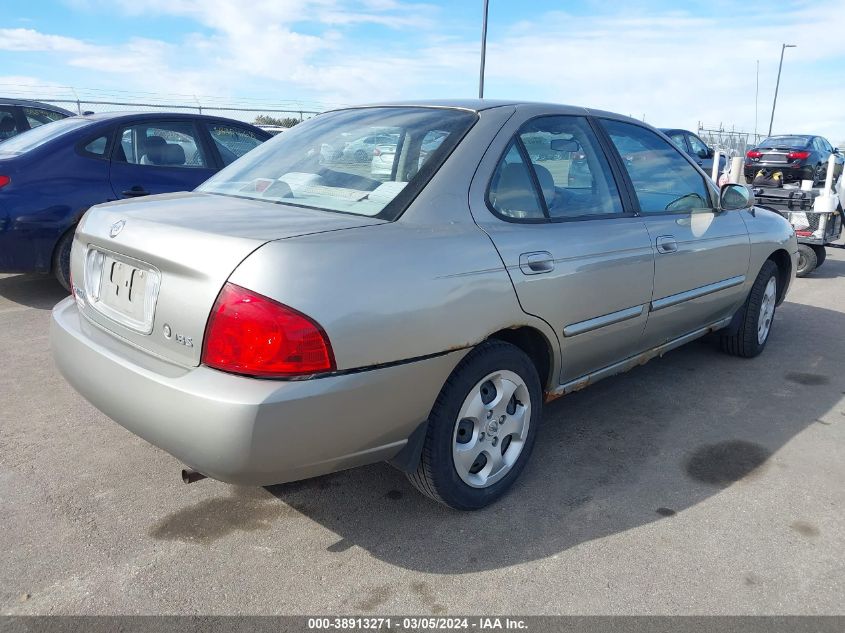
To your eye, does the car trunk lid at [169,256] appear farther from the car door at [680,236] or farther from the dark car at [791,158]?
the dark car at [791,158]

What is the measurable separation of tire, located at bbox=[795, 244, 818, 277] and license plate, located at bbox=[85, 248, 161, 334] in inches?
306

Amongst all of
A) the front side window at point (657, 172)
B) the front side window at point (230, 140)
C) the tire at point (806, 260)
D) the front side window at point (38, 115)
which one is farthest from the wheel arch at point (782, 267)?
the front side window at point (38, 115)

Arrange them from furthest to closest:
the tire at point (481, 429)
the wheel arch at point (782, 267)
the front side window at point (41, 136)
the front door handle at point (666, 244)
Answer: the front side window at point (41, 136), the wheel arch at point (782, 267), the front door handle at point (666, 244), the tire at point (481, 429)

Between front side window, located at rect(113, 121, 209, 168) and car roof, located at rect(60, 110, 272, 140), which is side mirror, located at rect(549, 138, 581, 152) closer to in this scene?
front side window, located at rect(113, 121, 209, 168)

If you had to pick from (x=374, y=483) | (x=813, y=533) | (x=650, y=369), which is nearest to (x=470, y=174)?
(x=374, y=483)

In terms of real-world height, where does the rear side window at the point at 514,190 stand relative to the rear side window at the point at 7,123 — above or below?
below

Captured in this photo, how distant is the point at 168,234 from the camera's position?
2293mm

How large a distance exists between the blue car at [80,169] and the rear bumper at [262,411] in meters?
3.30

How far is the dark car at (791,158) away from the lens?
17297mm

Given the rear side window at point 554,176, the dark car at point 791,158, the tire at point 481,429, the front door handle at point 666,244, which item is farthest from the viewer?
the dark car at point 791,158

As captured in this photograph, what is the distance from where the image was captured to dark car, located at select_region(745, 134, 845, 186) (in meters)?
17.3

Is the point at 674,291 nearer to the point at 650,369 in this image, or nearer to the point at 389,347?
the point at 650,369

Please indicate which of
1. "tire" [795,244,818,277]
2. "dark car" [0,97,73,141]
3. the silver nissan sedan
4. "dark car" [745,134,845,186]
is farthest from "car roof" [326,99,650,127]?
"dark car" [745,134,845,186]

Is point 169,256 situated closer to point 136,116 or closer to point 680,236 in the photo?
point 680,236
